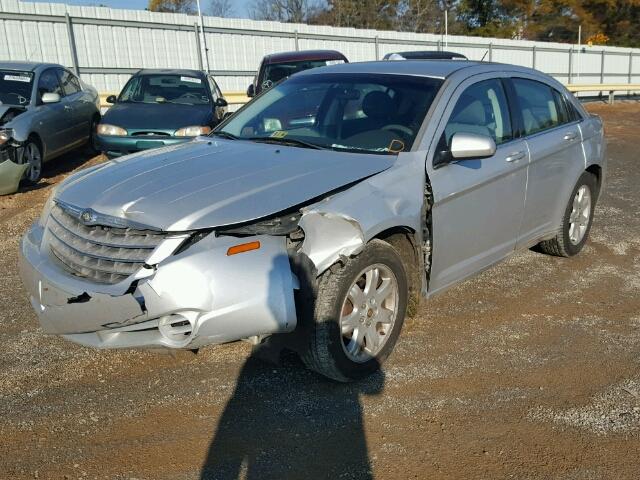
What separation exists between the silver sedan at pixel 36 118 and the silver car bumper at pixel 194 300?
5.57 meters

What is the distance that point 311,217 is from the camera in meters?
3.28

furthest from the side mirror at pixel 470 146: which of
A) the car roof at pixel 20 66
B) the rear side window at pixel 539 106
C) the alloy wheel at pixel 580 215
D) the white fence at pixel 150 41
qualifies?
the white fence at pixel 150 41

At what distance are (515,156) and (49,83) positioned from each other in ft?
26.0

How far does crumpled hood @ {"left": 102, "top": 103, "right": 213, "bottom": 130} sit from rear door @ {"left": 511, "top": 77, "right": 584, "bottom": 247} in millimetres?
5565

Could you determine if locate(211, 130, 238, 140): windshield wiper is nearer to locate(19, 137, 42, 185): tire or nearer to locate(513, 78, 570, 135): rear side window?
locate(513, 78, 570, 135): rear side window

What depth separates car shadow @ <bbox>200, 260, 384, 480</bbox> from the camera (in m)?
2.90

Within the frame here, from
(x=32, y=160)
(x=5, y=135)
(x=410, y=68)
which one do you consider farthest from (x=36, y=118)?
(x=410, y=68)

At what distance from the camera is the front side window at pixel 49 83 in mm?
9594

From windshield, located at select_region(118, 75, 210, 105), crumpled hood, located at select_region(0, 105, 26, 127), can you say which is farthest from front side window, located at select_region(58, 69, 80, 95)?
crumpled hood, located at select_region(0, 105, 26, 127)

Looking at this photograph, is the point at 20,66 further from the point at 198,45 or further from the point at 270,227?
the point at 198,45

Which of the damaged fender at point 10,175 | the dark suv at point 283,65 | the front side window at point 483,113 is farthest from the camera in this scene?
the dark suv at point 283,65

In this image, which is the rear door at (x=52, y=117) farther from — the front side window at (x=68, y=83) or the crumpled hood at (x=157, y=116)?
the crumpled hood at (x=157, y=116)

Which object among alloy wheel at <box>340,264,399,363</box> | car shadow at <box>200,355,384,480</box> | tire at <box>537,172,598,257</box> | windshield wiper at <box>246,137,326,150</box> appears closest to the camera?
car shadow at <box>200,355,384,480</box>

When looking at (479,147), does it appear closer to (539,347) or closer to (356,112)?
(356,112)
